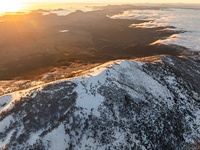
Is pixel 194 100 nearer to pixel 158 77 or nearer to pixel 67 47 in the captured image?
pixel 158 77

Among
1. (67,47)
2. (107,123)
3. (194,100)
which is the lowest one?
(67,47)

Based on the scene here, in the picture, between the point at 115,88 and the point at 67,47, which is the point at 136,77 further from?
the point at 67,47

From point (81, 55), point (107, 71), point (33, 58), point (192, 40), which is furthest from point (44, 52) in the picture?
point (192, 40)

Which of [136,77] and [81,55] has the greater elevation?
[136,77]

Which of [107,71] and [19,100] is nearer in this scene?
[19,100]

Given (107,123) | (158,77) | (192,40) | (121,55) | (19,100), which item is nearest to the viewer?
(107,123)

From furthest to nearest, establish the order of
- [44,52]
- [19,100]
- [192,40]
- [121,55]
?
[192,40] < [44,52] < [121,55] < [19,100]

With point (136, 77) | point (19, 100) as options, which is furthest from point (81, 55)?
point (19, 100)
